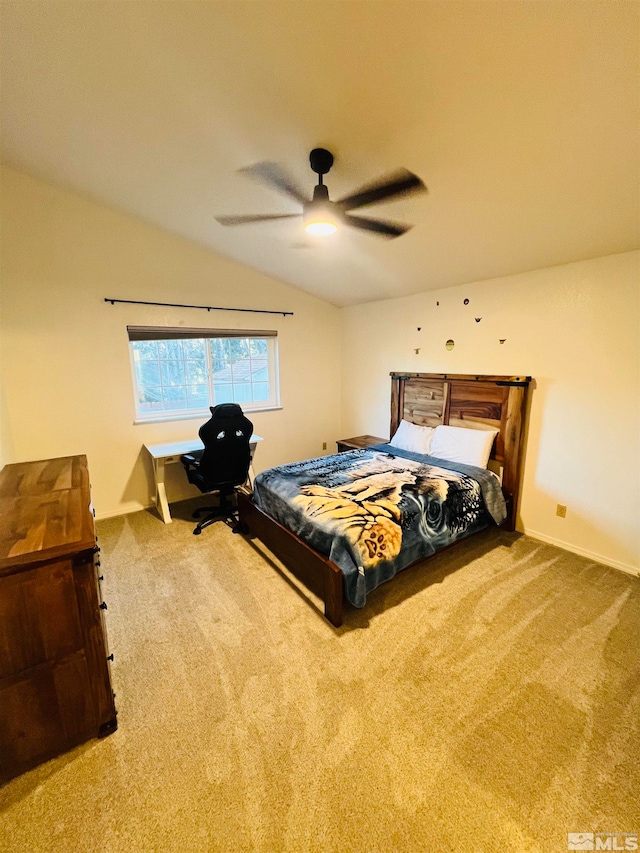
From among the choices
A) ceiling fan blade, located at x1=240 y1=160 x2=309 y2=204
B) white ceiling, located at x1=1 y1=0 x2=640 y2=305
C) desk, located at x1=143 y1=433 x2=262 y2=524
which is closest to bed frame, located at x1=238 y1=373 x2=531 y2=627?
desk, located at x1=143 y1=433 x2=262 y2=524

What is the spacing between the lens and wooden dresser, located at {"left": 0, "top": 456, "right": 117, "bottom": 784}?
122 cm

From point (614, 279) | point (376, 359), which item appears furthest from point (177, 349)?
point (614, 279)

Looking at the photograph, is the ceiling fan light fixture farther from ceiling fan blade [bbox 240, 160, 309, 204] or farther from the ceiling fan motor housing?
ceiling fan blade [bbox 240, 160, 309, 204]

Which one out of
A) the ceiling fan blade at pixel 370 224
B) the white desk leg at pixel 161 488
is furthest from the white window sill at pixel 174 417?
the ceiling fan blade at pixel 370 224

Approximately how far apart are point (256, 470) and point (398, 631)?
9.20ft

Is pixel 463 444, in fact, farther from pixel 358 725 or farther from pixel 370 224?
pixel 358 725

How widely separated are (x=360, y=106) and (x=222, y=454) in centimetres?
237

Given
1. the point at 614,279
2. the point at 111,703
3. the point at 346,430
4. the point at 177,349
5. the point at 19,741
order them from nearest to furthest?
the point at 19,741 → the point at 111,703 → the point at 614,279 → the point at 177,349 → the point at 346,430

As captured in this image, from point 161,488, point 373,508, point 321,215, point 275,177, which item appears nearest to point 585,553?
point 373,508

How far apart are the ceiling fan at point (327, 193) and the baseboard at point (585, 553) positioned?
2702 mm

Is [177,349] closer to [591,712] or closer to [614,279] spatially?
[614,279]

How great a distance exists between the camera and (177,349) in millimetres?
3736

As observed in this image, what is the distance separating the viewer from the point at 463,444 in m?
3.20

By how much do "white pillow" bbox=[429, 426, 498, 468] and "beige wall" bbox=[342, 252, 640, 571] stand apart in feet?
1.10
